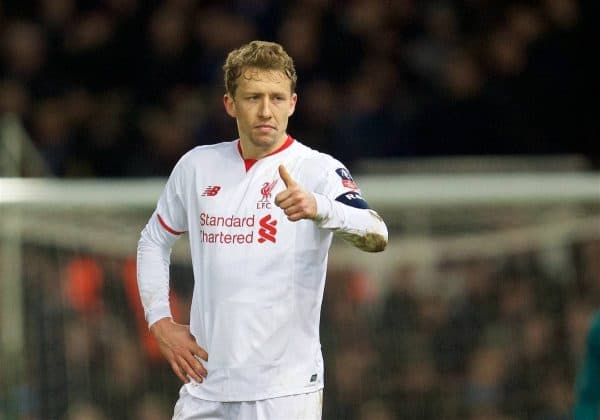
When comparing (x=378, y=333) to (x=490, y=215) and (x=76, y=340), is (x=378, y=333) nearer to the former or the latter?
(x=490, y=215)

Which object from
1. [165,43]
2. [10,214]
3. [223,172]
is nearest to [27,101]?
[165,43]

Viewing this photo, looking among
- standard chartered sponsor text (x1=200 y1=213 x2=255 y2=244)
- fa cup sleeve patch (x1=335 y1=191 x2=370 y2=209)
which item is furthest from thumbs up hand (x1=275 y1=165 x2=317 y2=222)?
standard chartered sponsor text (x1=200 y1=213 x2=255 y2=244)

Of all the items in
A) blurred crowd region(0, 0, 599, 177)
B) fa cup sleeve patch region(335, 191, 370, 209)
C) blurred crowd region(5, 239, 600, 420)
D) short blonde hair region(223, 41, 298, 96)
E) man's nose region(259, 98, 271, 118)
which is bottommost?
blurred crowd region(5, 239, 600, 420)

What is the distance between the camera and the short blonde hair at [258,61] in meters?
4.65

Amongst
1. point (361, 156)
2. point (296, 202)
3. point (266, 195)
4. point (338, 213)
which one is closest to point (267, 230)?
point (266, 195)

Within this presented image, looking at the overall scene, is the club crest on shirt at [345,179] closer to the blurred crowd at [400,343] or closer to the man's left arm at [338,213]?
the man's left arm at [338,213]

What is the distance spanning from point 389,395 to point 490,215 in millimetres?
1216

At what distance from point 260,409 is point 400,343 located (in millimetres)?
3299

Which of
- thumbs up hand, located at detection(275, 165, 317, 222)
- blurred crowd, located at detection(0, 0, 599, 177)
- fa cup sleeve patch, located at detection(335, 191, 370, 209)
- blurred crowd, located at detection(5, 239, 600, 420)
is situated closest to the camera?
thumbs up hand, located at detection(275, 165, 317, 222)

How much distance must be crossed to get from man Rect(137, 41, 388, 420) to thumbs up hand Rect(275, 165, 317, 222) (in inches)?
13.5

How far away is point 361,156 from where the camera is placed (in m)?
9.95

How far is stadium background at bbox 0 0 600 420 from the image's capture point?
7.81 m

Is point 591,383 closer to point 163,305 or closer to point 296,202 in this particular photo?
point 163,305

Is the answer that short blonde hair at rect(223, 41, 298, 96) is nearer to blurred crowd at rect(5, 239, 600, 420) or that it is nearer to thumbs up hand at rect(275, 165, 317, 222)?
thumbs up hand at rect(275, 165, 317, 222)
